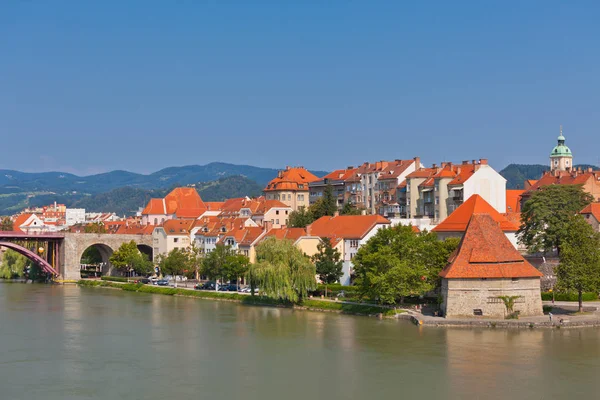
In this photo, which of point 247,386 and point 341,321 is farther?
point 341,321

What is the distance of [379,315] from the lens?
44469 millimetres

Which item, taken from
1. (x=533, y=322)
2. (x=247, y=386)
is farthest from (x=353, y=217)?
(x=247, y=386)

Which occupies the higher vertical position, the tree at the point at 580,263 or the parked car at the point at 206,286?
the tree at the point at 580,263

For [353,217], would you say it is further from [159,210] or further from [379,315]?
[159,210]

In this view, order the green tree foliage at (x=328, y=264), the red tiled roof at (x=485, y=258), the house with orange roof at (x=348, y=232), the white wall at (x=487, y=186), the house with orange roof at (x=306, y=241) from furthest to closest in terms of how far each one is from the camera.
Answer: the white wall at (x=487, y=186) → the house with orange roof at (x=306, y=241) → the house with orange roof at (x=348, y=232) → the green tree foliage at (x=328, y=264) → the red tiled roof at (x=485, y=258)

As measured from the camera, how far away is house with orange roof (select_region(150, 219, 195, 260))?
8138 centimetres

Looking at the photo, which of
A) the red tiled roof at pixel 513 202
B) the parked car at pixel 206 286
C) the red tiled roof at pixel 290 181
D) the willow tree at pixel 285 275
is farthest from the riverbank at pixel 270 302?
the red tiled roof at pixel 513 202

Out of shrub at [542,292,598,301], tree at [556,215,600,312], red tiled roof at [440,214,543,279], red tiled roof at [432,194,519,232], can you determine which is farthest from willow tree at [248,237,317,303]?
tree at [556,215,600,312]

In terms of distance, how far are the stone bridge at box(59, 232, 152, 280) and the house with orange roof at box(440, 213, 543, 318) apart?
4798 cm

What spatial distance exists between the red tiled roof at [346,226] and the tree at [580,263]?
18324 millimetres

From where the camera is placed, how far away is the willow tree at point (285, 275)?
50.2m

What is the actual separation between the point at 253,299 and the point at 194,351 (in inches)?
695

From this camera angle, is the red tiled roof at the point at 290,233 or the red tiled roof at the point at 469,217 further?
the red tiled roof at the point at 290,233

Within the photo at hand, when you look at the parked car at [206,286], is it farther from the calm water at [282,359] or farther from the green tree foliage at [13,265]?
the green tree foliage at [13,265]
